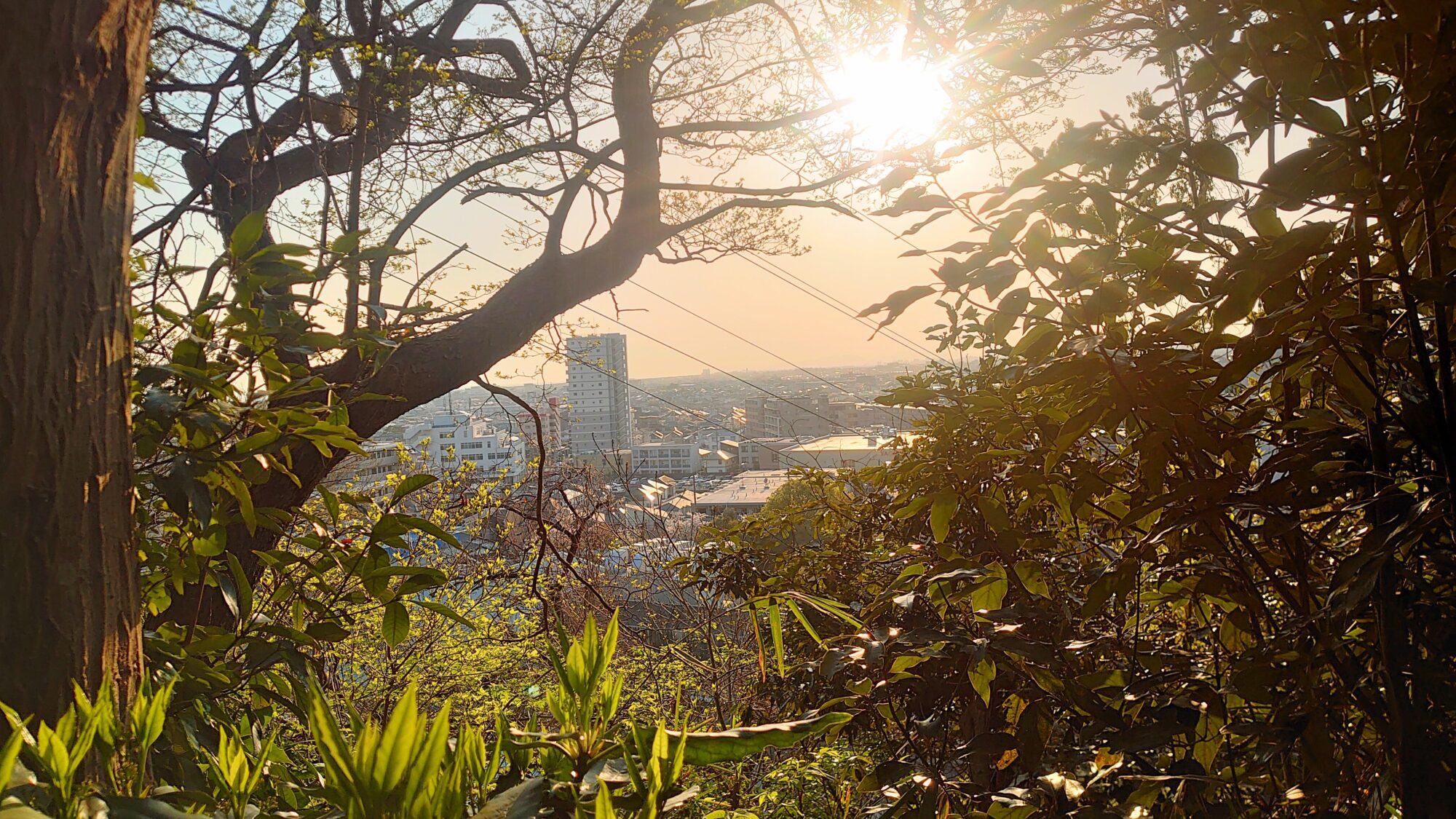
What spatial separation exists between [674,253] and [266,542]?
2.20 meters

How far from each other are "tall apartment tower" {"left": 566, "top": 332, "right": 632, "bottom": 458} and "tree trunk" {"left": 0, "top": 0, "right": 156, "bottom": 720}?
331 cm

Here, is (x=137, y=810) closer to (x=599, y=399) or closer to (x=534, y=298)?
(x=534, y=298)

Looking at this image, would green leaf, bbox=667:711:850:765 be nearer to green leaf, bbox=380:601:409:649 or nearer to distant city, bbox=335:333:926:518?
green leaf, bbox=380:601:409:649

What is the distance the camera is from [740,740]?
28 cm

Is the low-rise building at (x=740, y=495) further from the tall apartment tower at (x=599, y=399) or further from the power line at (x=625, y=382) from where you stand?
the tall apartment tower at (x=599, y=399)

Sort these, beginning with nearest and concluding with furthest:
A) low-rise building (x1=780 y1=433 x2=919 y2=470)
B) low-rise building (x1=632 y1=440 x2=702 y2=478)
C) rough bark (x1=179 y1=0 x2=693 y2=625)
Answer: rough bark (x1=179 y1=0 x2=693 y2=625) → low-rise building (x1=780 y1=433 x2=919 y2=470) → low-rise building (x1=632 y1=440 x2=702 y2=478)

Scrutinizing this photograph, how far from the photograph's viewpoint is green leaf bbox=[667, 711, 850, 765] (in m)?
0.28

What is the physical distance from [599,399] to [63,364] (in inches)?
169

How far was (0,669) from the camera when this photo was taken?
18.6 inches

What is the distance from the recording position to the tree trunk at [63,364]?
497mm

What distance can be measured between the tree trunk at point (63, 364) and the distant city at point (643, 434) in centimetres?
223

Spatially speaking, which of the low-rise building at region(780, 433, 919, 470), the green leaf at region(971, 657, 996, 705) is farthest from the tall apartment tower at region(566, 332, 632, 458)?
the green leaf at region(971, 657, 996, 705)

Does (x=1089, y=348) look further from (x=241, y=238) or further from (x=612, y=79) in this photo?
(x=612, y=79)

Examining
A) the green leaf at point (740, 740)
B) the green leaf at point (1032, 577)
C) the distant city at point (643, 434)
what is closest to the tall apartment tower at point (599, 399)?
the distant city at point (643, 434)
